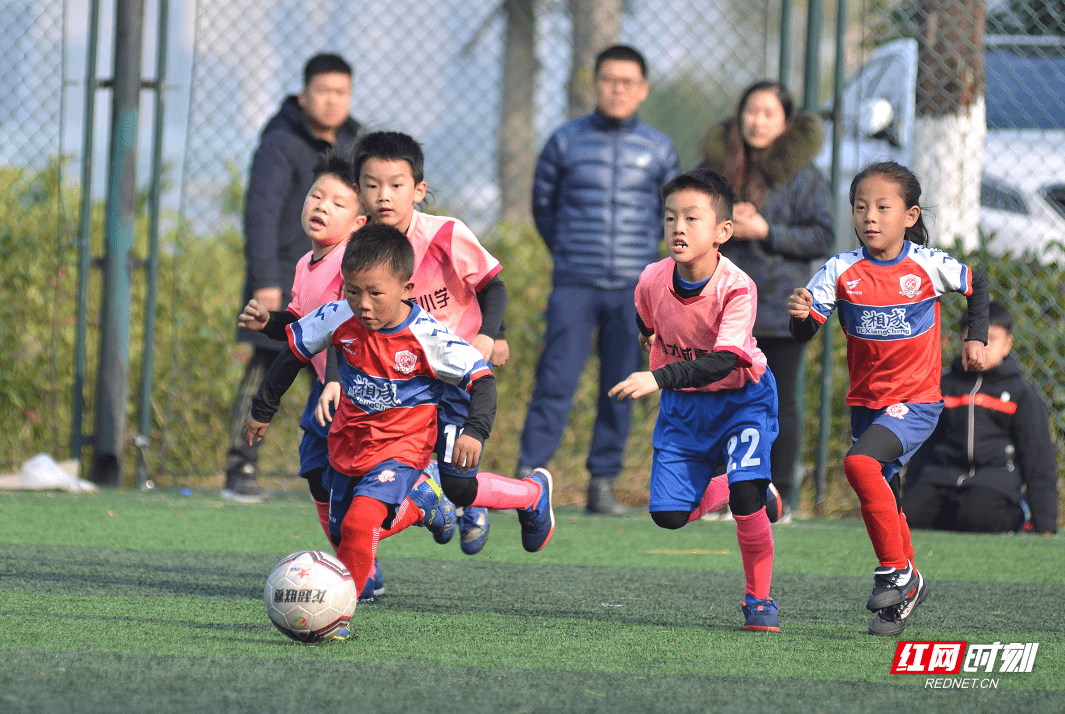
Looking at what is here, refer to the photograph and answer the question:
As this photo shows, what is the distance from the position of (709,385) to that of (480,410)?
0.78 meters

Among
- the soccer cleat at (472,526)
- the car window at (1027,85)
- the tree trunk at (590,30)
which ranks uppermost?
the tree trunk at (590,30)

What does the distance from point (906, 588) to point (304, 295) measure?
85.8 inches

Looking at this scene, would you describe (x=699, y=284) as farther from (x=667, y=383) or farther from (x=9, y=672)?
(x=9, y=672)

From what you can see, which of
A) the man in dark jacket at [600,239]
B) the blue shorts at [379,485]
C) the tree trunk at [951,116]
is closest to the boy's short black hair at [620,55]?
the man in dark jacket at [600,239]

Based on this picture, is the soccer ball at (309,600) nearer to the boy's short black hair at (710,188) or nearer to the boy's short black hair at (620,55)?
the boy's short black hair at (710,188)

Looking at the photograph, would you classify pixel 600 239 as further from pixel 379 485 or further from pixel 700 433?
pixel 379 485

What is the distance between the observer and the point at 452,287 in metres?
4.52

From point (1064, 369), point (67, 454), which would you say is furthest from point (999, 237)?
point (67, 454)

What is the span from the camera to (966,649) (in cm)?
343

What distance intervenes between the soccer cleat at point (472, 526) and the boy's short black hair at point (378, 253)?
1.23 meters

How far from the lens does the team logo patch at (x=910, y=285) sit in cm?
404

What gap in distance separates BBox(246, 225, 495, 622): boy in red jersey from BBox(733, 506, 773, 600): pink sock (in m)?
0.87

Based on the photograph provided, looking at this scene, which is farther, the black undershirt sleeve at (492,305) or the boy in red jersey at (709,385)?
the black undershirt sleeve at (492,305)

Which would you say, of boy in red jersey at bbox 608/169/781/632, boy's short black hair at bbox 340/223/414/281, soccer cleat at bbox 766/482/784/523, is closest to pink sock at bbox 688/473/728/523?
boy in red jersey at bbox 608/169/781/632
